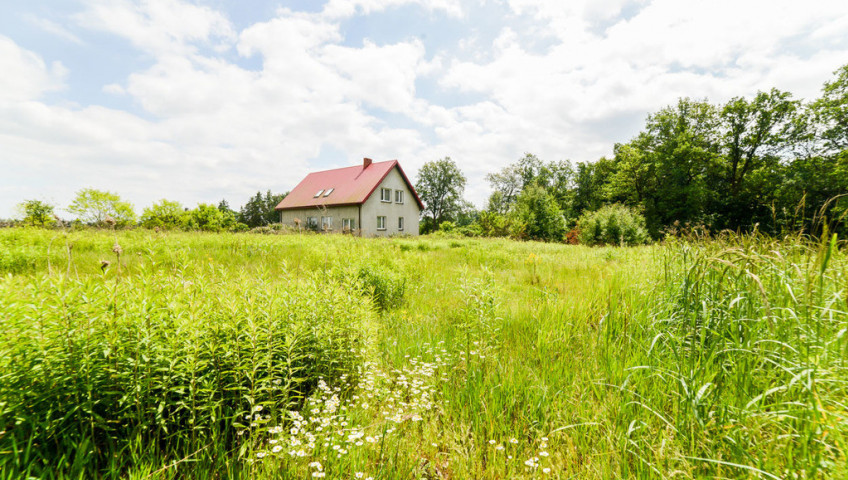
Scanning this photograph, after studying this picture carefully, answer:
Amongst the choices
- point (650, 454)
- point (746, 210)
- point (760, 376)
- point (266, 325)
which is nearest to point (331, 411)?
point (266, 325)

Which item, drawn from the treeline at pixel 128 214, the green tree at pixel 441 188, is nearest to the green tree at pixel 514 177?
the green tree at pixel 441 188

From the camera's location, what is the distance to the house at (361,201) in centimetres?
2717

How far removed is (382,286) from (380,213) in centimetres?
2412

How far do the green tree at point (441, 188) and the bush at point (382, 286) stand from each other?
152ft

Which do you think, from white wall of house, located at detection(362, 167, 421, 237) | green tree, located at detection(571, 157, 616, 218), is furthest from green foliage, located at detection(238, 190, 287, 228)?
green tree, located at detection(571, 157, 616, 218)

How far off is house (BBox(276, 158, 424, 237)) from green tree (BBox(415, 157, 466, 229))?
19227mm

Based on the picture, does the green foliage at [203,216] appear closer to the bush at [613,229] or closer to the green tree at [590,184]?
the bush at [613,229]

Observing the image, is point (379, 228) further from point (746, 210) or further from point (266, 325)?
point (746, 210)

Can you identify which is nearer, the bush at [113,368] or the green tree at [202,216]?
the bush at [113,368]

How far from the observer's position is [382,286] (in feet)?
16.5

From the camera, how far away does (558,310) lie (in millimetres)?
3859

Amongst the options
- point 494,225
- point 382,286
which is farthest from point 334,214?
point 382,286

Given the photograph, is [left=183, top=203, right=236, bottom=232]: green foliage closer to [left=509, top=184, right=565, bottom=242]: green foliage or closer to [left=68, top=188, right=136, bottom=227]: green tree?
[left=68, top=188, right=136, bottom=227]: green tree

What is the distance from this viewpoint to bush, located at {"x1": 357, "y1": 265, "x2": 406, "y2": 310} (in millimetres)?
4942
